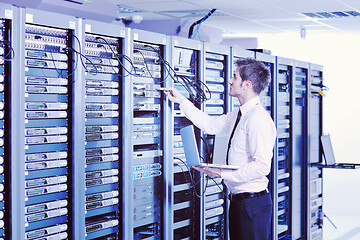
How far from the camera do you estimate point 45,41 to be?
8.18ft

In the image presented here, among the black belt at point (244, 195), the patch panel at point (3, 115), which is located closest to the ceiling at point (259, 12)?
the black belt at point (244, 195)

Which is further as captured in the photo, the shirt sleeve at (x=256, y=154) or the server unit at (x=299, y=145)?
the server unit at (x=299, y=145)

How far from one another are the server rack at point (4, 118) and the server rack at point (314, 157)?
136 inches

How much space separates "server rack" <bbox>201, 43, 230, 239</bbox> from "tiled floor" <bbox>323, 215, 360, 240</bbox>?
289 centimetres

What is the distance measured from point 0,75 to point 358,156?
6.80 meters

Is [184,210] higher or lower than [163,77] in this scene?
lower

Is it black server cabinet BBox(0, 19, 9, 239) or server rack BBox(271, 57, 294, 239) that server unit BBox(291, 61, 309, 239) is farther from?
black server cabinet BBox(0, 19, 9, 239)

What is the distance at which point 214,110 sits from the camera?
149 inches

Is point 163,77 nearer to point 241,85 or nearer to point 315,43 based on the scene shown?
point 241,85

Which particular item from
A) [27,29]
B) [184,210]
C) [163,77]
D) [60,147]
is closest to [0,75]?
[27,29]

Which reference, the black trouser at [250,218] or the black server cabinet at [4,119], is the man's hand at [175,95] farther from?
the black server cabinet at [4,119]

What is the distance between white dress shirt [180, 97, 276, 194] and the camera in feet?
9.38

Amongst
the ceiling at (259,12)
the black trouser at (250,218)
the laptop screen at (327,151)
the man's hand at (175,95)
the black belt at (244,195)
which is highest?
the ceiling at (259,12)

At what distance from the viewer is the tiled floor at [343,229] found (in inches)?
252
